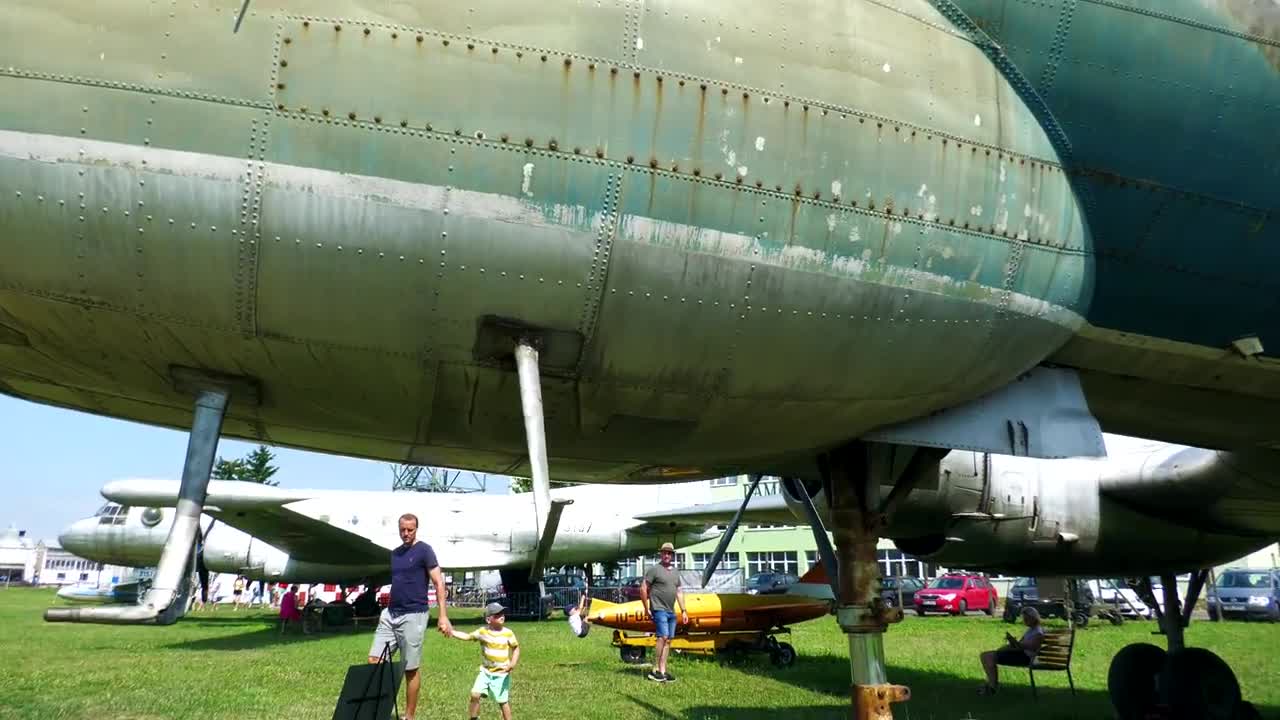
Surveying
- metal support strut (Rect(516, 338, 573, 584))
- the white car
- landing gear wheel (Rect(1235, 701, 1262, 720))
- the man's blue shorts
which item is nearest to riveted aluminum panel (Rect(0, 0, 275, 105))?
metal support strut (Rect(516, 338, 573, 584))

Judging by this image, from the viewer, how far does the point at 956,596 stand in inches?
1054

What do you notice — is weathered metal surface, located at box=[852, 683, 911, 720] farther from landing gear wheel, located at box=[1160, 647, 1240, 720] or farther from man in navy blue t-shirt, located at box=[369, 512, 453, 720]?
landing gear wheel, located at box=[1160, 647, 1240, 720]

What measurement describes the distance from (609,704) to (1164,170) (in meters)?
6.89

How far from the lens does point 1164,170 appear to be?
438 centimetres

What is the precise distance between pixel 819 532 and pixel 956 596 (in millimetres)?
23423

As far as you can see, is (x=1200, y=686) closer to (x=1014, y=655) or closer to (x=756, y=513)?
(x=1014, y=655)

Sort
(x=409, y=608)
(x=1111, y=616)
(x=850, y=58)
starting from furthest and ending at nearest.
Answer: (x=1111, y=616)
(x=409, y=608)
(x=850, y=58)

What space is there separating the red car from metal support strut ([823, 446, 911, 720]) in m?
23.3

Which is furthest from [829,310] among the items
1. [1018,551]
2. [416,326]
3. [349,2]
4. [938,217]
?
[1018,551]

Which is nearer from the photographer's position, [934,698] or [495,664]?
[495,664]

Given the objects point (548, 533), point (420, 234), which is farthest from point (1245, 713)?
point (420, 234)

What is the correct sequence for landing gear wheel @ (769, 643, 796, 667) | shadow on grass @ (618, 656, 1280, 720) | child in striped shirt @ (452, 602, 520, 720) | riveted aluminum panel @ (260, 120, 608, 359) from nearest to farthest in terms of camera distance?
riveted aluminum panel @ (260, 120, 608, 359), child in striped shirt @ (452, 602, 520, 720), shadow on grass @ (618, 656, 1280, 720), landing gear wheel @ (769, 643, 796, 667)

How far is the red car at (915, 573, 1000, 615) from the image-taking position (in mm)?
26516

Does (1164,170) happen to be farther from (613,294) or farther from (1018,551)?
(1018,551)
